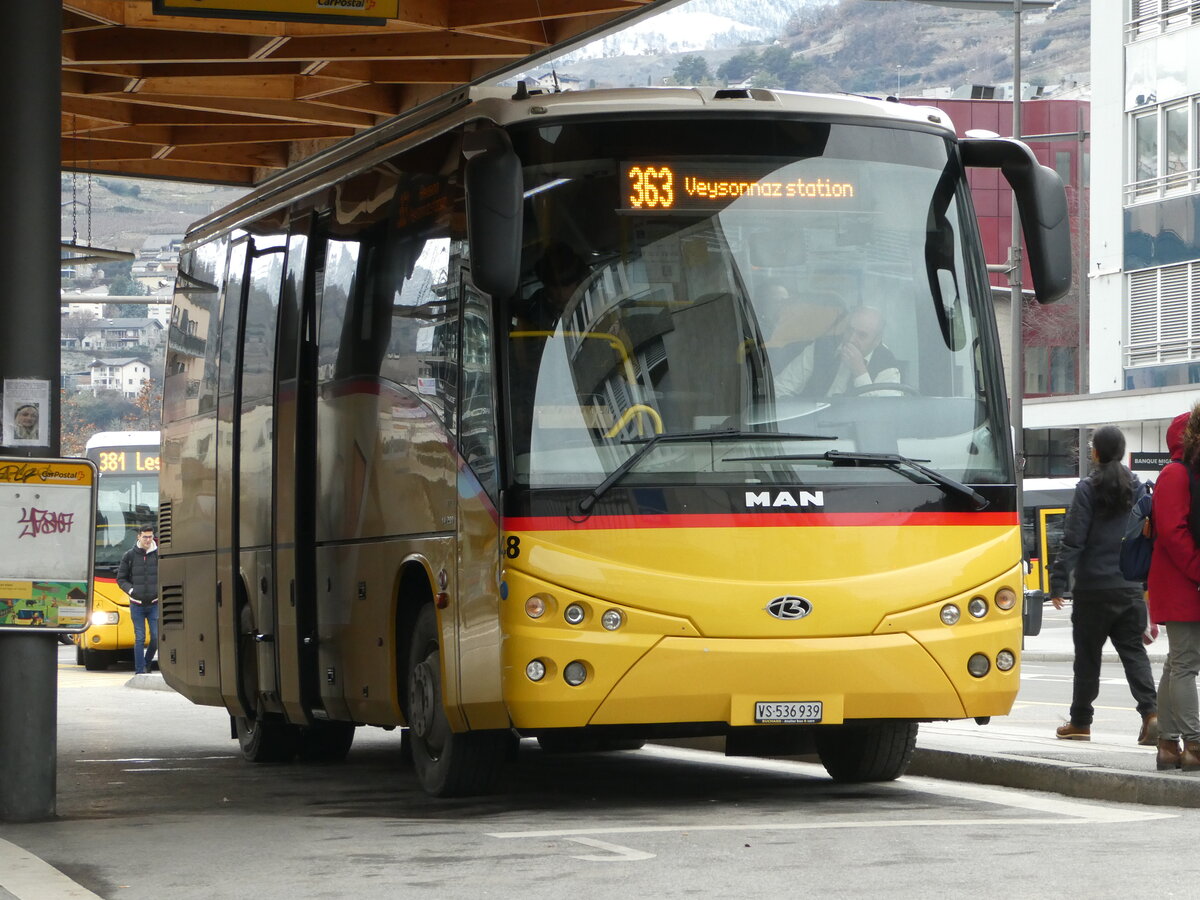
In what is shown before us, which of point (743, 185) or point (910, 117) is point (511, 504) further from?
point (910, 117)

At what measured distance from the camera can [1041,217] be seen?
35.1 feet

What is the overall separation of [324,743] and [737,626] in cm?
629

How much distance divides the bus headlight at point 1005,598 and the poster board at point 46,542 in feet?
14.7

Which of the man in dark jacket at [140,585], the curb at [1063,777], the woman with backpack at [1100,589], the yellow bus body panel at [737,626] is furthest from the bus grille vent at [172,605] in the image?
the man in dark jacket at [140,585]

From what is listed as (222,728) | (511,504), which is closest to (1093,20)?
(222,728)

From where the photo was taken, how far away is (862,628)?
1034 centimetres

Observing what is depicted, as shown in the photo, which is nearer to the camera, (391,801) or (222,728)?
(391,801)

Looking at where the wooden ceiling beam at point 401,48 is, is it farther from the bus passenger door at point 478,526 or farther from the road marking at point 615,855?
the road marking at point 615,855

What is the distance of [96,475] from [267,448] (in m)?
3.23

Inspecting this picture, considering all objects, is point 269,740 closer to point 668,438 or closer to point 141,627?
point 668,438

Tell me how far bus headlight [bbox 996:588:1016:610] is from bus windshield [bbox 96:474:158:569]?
2684 centimetres

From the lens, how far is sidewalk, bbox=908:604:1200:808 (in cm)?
1086

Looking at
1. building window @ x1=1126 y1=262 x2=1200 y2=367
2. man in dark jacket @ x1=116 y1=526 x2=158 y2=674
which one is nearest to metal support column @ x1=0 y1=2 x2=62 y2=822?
man in dark jacket @ x1=116 y1=526 x2=158 y2=674

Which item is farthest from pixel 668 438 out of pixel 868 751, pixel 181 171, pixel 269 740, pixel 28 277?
pixel 181 171
